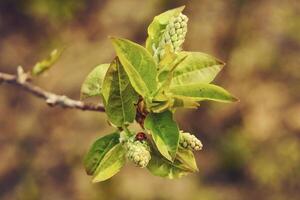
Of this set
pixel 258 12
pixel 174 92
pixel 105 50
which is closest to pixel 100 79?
pixel 174 92

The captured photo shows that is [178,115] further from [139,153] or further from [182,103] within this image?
[139,153]

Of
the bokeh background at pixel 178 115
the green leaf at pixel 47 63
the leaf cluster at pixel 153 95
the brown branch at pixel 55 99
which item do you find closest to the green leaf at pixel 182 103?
the leaf cluster at pixel 153 95

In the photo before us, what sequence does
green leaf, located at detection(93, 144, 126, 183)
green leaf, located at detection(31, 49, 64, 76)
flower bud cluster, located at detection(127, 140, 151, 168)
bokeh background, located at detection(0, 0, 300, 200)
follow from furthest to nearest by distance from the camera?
1. bokeh background, located at detection(0, 0, 300, 200)
2. green leaf, located at detection(31, 49, 64, 76)
3. green leaf, located at detection(93, 144, 126, 183)
4. flower bud cluster, located at detection(127, 140, 151, 168)

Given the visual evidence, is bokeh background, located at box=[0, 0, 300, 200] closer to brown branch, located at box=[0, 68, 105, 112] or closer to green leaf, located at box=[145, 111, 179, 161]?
brown branch, located at box=[0, 68, 105, 112]

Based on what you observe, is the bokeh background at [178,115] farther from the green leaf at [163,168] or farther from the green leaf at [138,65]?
the green leaf at [138,65]

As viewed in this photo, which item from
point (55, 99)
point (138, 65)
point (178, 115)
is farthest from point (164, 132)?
point (178, 115)

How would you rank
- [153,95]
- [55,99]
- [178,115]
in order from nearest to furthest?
[153,95], [55,99], [178,115]

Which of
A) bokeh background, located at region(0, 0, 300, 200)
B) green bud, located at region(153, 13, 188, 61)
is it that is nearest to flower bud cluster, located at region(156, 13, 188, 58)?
green bud, located at region(153, 13, 188, 61)
